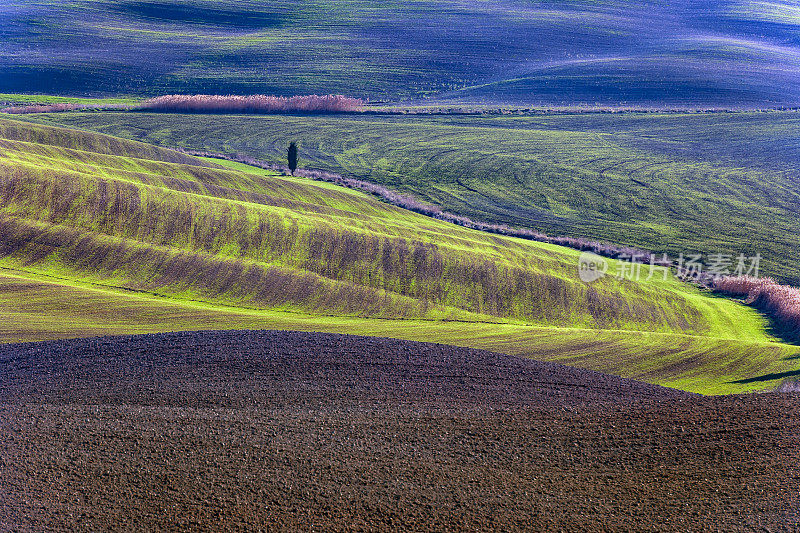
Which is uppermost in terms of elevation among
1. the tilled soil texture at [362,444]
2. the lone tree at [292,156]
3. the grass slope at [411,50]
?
the grass slope at [411,50]

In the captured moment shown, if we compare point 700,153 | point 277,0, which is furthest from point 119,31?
point 700,153

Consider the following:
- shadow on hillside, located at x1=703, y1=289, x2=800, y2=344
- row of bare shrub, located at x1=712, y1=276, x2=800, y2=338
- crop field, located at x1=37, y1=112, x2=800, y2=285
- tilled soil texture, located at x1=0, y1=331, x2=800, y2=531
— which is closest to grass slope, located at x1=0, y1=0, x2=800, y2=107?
crop field, located at x1=37, y1=112, x2=800, y2=285

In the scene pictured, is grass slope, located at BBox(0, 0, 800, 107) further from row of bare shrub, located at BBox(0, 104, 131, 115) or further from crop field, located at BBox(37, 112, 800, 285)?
crop field, located at BBox(37, 112, 800, 285)

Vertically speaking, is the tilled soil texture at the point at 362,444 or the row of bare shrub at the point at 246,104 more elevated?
the row of bare shrub at the point at 246,104

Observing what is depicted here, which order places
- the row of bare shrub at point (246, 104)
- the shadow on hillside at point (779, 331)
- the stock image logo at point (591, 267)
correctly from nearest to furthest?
the shadow on hillside at point (779, 331) → the stock image logo at point (591, 267) → the row of bare shrub at point (246, 104)

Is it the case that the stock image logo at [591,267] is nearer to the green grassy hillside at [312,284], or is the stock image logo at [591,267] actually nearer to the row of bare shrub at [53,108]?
the green grassy hillside at [312,284]

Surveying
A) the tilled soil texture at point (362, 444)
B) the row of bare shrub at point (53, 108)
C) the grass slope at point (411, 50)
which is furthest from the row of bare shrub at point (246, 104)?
the tilled soil texture at point (362, 444)
